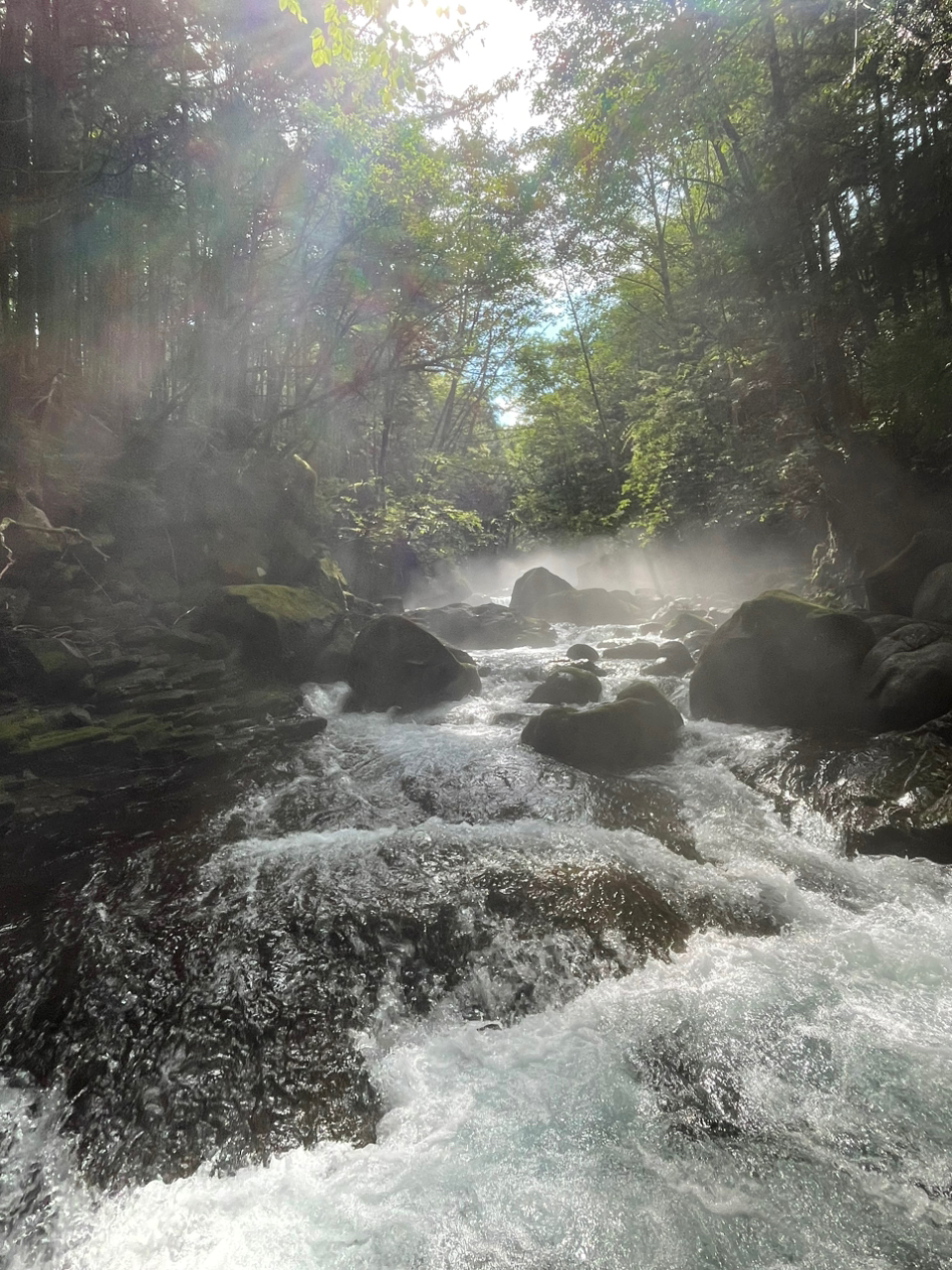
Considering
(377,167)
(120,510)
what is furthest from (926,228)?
(120,510)

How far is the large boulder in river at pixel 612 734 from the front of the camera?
22.3 feet

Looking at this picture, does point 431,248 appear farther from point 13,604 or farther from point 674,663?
point 13,604

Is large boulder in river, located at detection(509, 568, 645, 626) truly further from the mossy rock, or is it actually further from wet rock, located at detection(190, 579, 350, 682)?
wet rock, located at detection(190, 579, 350, 682)

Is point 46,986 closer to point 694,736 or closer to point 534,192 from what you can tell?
point 694,736

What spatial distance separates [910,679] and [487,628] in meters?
9.30

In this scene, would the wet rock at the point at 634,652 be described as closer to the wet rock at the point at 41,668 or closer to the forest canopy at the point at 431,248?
the forest canopy at the point at 431,248

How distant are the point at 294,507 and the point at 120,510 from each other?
4176 mm

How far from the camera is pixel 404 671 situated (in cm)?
997

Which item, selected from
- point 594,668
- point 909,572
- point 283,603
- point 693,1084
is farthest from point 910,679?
point 283,603

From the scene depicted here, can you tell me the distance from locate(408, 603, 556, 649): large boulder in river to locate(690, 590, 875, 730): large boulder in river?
5987 millimetres

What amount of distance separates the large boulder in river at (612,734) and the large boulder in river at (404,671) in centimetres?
293

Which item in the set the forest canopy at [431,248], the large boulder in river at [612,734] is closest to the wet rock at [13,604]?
the forest canopy at [431,248]

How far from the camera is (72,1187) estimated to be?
2.51m

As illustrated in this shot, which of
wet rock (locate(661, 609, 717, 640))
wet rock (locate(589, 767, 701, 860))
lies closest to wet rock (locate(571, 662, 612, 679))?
wet rock (locate(661, 609, 717, 640))
